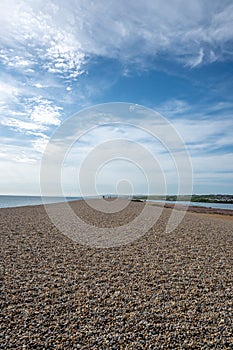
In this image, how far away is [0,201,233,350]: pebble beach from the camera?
3.73m

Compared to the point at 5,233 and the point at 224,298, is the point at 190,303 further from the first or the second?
the point at 5,233

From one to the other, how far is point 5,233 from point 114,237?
4411mm

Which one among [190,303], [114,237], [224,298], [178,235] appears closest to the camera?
[190,303]

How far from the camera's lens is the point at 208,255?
8445 mm

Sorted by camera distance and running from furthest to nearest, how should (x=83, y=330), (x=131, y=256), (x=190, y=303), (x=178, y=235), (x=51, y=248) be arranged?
(x=178, y=235) → (x=51, y=248) → (x=131, y=256) → (x=190, y=303) → (x=83, y=330)

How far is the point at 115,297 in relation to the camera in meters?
5.05

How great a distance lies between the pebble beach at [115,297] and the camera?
373 cm

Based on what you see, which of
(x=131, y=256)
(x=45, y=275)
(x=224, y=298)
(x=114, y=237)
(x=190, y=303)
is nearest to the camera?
(x=190, y=303)

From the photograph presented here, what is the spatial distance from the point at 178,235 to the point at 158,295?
6.84 m

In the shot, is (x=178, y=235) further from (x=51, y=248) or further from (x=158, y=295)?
(x=158, y=295)

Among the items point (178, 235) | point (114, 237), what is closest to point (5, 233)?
point (114, 237)

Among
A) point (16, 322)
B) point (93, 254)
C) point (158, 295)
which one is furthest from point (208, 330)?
point (93, 254)

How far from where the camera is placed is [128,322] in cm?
413

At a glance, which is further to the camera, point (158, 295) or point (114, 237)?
point (114, 237)
